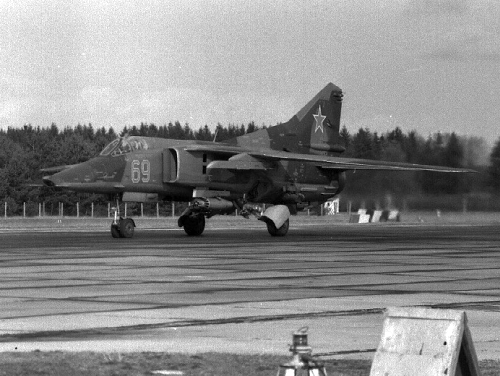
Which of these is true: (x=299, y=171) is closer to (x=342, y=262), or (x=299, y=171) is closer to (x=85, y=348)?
(x=342, y=262)

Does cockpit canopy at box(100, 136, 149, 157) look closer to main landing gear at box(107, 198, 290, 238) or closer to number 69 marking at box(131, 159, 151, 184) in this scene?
number 69 marking at box(131, 159, 151, 184)

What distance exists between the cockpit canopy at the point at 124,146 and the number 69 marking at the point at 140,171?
2.07 ft

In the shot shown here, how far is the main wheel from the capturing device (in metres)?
40.1

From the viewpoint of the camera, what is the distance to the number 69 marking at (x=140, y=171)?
38094mm

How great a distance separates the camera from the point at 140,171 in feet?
125

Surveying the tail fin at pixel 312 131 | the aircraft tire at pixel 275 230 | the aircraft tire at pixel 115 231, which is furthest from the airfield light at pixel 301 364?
the tail fin at pixel 312 131

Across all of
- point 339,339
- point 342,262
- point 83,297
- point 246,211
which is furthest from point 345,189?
point 339,339

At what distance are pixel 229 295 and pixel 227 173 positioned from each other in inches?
992

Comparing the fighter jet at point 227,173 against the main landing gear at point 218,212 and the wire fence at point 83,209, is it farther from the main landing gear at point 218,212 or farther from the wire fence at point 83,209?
the wire fence at point 83,209

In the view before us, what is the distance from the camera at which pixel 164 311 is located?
43.9 ft

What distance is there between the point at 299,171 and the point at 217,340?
3327cm

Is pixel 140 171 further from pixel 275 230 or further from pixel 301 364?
pixel 301 364

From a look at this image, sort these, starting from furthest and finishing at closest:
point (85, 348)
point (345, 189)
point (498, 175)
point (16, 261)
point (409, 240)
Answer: point (345, 189)
point (498, 175)
point (409, 240)
point (16, 261)
point (85, 348)

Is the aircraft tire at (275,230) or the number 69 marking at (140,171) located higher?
the number 69 marking at (140,171)
